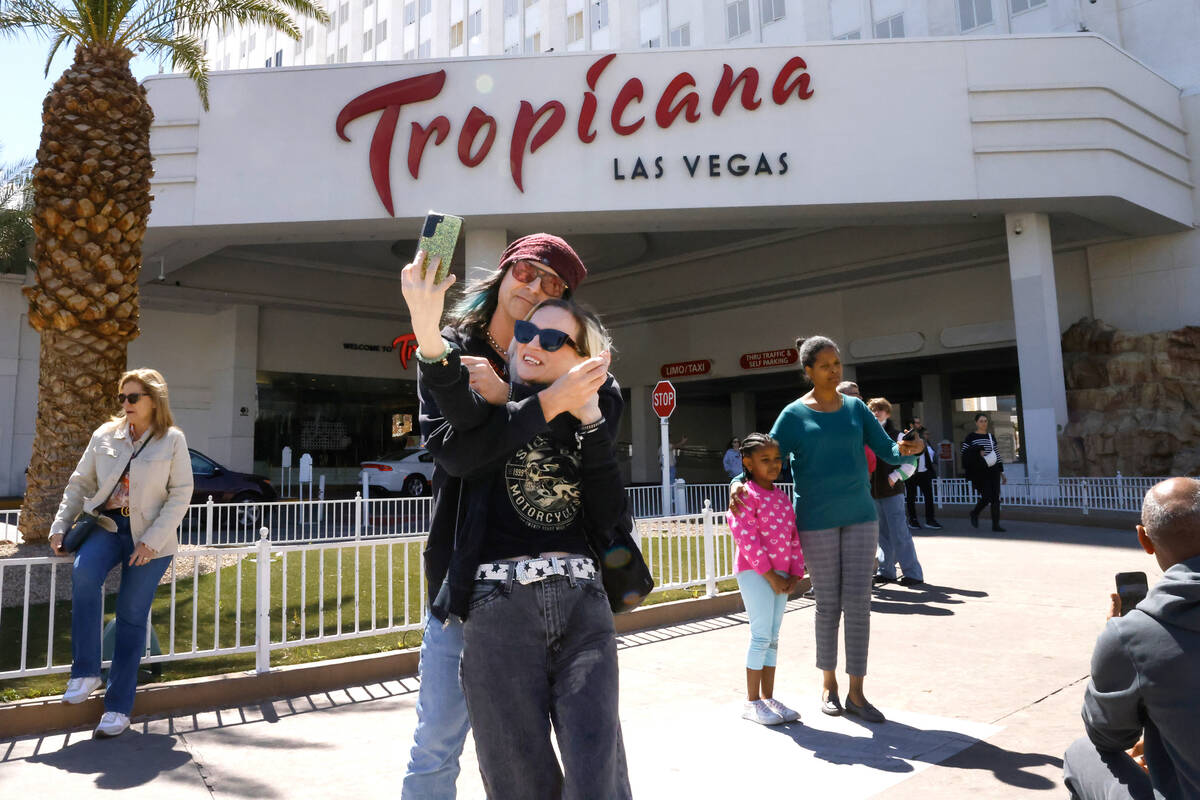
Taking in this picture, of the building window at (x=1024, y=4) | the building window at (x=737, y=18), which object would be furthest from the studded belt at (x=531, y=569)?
the building window at (x=737, y=18)

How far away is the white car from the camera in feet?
66.1

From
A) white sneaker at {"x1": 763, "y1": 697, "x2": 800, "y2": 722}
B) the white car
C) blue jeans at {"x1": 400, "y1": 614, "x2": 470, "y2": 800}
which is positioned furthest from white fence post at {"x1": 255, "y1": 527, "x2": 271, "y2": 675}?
the white car

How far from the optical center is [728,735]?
4.01m

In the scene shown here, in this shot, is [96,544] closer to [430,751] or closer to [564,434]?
[430,751]

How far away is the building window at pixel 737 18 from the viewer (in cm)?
2788

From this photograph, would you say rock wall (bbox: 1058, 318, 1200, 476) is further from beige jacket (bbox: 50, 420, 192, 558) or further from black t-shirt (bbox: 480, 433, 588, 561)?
black t-shirt (bbox: 480, 433, 588, 561)

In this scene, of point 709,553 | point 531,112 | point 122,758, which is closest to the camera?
point 122,758

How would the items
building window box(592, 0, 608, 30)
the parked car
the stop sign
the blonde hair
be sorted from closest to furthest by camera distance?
the blonde hair
the stop sign
the parked car
building window box(592, 0, 608, 30)

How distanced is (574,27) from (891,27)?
15.1 meters

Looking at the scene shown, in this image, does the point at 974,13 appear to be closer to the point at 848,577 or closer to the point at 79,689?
the point at 848,577

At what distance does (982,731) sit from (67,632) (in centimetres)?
625

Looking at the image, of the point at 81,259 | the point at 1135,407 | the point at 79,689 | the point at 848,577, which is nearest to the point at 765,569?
the point at 848,577

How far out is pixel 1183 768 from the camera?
6.18ft

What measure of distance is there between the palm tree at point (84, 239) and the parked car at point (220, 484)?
6.75 meters
